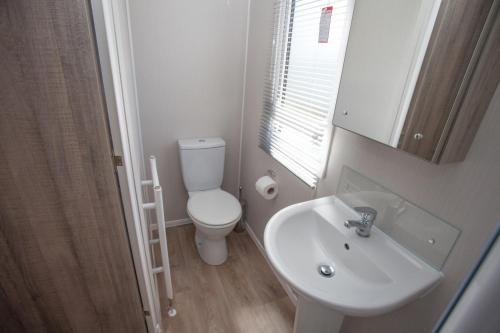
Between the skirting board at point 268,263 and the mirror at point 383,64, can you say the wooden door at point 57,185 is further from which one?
the skirting board at point 268,263

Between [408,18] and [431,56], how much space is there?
0.15 m

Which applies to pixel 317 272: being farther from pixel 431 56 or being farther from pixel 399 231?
pixel 431 56

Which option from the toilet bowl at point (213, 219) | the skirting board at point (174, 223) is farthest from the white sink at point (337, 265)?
the skirting board at point (174, 223)

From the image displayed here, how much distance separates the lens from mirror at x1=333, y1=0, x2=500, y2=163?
22.8 inches

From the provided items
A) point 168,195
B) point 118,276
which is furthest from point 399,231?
point 168,195

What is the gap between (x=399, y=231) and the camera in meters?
0.87

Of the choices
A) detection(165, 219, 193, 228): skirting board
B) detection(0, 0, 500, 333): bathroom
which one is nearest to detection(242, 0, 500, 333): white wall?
detection(0, 0, 500, 333): bathroom

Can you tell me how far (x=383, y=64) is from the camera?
794 mm

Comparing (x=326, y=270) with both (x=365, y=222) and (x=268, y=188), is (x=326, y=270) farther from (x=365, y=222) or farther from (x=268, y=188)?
(x=268, y=188)

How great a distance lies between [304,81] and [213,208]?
3.50ft

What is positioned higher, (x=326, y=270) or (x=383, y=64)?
(x=383, y=64)

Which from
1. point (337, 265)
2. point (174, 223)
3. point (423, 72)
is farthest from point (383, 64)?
point (174, 223)

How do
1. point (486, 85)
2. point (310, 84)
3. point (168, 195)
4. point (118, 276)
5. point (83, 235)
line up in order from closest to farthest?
1. point (486, 85)
2. point (83, 235)
3. point (118, 276)
4. point (310, 84)
5. point (168, 195)

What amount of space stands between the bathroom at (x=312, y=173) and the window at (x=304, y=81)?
1 cm
